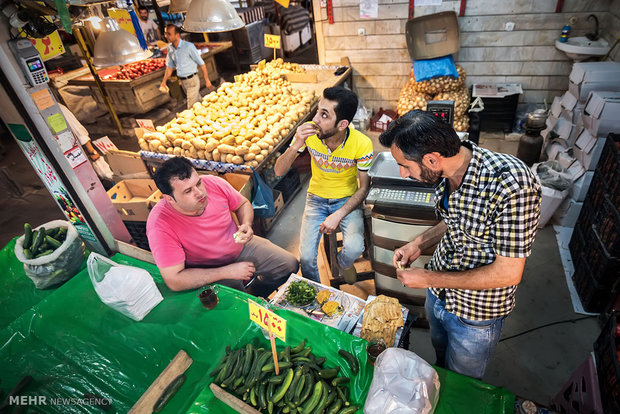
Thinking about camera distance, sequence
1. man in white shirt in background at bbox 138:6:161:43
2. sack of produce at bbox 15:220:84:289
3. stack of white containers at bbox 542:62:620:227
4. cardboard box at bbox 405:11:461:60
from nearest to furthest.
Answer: sack of produce at bbox 15:220:84:289 < stack of white containers at bbox 542:62:620:227 < cardboard box at bbox 405:11:461:60 < man in white shirt in background at bbox 138:6:161:43

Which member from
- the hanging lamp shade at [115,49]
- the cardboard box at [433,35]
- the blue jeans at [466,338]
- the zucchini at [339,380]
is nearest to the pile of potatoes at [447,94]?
the cardboard box at [433,35]

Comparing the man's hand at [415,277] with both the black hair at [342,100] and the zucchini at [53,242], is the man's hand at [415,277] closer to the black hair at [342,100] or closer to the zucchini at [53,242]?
the black hair at [342,100]

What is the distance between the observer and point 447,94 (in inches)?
240

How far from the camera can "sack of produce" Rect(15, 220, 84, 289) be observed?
2.69 m

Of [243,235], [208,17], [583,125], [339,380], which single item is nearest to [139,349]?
[243,235]

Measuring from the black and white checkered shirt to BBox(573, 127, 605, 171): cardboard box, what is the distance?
2.83m

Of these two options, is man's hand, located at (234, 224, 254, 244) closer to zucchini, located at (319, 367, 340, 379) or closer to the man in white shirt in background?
zucchini, located at (319, 367, 340, 379)

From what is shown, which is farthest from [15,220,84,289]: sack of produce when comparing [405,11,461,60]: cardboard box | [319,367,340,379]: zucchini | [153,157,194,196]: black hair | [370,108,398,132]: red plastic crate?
[405,11,461,60]: cardboard box

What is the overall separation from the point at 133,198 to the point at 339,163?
3019 millimetres

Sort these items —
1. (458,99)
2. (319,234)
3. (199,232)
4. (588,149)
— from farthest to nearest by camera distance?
(458,99) < (588,149) < (319,234) < (199,232)

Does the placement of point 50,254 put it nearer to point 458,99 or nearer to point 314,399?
point 314,399

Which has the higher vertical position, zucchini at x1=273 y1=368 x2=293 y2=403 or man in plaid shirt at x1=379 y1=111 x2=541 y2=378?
man in plaid shirt at x1=379 y1=111 x2=541 y2=378

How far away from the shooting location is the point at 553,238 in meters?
4.18

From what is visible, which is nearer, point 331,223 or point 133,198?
point 331,223
